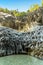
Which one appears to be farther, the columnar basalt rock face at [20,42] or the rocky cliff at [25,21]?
the rocky cliff at [25,21]

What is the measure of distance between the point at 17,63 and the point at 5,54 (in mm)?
2838

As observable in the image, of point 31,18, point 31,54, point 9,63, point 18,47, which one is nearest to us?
point 9,63

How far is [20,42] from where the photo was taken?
45.5 feet

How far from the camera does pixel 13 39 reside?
14.0 metres

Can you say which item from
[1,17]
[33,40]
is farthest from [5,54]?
[1,17]

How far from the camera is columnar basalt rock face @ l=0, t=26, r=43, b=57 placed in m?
12.7

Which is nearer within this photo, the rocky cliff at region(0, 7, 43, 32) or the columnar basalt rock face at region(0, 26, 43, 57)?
the columnar basalt rock face at region(0, 26, 43, 57)

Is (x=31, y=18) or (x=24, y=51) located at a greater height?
(x=31, y=18)

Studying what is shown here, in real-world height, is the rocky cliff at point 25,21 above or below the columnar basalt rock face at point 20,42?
above

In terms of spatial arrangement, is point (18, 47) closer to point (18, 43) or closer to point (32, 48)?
point (18, 43)

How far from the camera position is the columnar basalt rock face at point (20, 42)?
12.7 meters

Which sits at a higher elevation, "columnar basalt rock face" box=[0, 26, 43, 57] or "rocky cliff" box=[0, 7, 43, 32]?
"rocky cliff" box=[0, 7, 43, 32]

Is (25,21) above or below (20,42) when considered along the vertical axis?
above

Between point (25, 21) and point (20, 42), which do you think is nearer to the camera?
point (20, 42)
